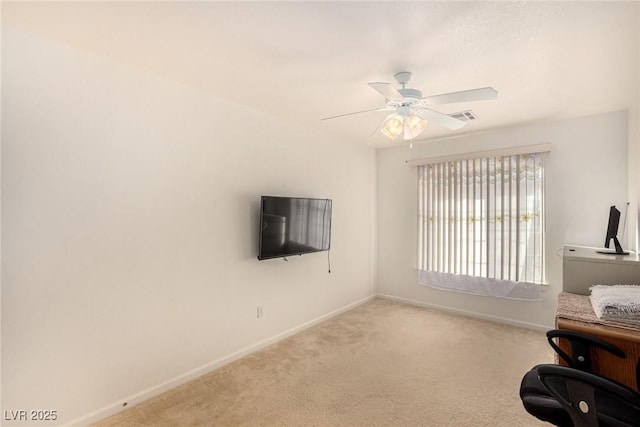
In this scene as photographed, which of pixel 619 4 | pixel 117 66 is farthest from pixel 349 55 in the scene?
pixel 117 66

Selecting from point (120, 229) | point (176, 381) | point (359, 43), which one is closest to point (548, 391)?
point (359, 43)

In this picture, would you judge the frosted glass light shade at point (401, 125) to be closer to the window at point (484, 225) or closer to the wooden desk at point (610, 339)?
the wooden desk at point (610, 339)

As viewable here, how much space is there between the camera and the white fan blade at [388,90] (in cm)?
191

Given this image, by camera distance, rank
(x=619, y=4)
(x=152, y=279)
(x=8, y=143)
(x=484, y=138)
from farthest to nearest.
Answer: (x=484, y=138) < (x=152, y=279) < (x=8, y=143) < (x=619, y=4)

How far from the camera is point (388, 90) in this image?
200 cm

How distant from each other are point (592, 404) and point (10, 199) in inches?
121

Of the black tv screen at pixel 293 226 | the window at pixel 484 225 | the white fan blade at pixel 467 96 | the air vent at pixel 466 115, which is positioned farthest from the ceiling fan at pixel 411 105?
the window at pixel 484 225

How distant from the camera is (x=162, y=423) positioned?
6.70ft

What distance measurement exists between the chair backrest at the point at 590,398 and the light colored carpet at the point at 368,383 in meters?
0.86

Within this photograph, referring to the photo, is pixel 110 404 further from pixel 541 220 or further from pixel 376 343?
pixel 541 220

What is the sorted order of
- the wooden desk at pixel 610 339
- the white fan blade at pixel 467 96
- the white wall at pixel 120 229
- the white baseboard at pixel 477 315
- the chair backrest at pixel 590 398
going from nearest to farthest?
→ 1. the chair backrest at pixel 590 398
2. the wooden desk at pixel 610 339
3. the white wall at pixel 120 229
4. the white fan blade at pixel 467 96
5. the white baseboard at pixel 477 315

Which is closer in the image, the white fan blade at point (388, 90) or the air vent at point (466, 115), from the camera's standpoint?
the white fan blade at point (388, 90)

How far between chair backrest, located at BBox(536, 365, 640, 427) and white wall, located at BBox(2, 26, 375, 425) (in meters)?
2.45

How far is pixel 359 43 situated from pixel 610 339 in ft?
7.17
